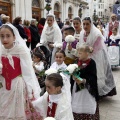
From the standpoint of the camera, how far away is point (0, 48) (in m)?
2.88

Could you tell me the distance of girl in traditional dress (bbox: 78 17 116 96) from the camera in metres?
4.09

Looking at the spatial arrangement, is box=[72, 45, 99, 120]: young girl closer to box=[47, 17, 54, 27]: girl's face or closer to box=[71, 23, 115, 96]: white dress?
box=[71, 23, 115, 96]: white dress

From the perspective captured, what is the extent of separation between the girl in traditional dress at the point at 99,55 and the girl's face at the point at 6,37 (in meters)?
1.65

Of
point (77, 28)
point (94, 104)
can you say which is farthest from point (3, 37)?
point (77, 28)

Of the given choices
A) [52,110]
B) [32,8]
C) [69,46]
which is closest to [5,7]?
[32,8]

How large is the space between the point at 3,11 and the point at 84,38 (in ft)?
46.2

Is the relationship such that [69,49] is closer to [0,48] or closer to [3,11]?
[0,48]

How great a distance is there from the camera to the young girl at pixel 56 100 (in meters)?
2.49

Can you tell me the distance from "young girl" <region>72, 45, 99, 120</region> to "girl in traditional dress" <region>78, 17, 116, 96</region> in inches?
34.9

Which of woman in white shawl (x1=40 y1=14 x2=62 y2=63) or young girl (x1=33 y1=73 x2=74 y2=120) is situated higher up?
woman in white shawl (x1=40 y1=14 x2=62 y2=63)

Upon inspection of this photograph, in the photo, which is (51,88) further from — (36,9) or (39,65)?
(36,9)

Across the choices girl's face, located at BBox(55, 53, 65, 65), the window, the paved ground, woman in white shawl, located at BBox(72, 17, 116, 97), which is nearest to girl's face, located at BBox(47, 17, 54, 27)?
woman in white shawl, located at BBox(72, 17, 116, 97)

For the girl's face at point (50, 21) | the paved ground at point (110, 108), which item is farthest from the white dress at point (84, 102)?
the girl's face at point (50, 21)

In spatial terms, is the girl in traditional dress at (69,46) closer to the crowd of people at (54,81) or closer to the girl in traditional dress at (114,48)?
the crowd of people at (54,81)
